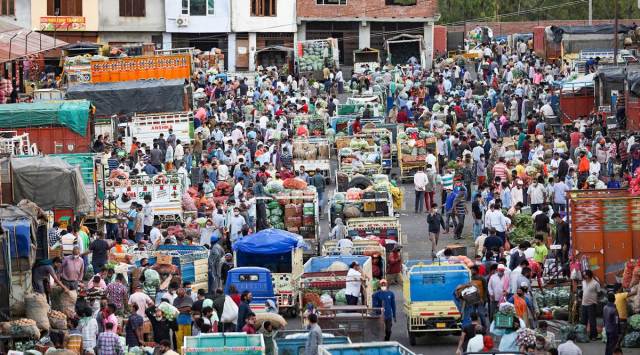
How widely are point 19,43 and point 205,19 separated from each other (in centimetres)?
2161

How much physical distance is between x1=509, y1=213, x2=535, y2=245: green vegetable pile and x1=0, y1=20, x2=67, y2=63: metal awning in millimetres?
18657

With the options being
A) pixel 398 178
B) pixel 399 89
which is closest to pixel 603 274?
pixel 398 178

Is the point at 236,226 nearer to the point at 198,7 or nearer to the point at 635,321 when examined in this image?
the point at 635,321

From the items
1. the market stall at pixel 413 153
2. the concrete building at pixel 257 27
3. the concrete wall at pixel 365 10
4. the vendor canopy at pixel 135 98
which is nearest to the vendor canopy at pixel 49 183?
the market stall at pixel 413 153

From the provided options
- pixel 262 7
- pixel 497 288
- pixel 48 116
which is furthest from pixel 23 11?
pixel 497 288

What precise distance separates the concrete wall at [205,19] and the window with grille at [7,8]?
21.7ft

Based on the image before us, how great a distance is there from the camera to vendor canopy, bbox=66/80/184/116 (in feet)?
169

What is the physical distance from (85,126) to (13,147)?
4117mm

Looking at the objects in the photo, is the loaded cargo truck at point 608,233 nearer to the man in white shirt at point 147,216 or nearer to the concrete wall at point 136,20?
the man in white shirt at point 147,216

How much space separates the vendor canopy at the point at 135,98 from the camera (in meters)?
51.7

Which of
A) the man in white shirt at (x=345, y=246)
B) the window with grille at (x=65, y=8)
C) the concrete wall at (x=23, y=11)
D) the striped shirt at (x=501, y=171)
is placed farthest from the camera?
the window with grille at (x=65, y=8)

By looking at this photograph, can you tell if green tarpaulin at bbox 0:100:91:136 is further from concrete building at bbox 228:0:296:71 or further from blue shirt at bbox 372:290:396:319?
concrete building at bbox 228:0:296:71

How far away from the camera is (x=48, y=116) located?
139 feet

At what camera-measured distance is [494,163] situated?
44375 mm
